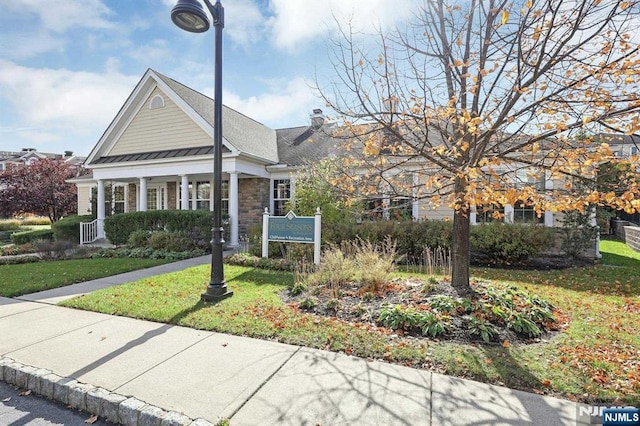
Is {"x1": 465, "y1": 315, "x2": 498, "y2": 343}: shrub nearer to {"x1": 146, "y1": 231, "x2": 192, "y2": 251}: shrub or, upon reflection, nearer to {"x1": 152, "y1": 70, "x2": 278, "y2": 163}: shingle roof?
{"x1": 146, "y1": 231, "x2": 192, "y2": 251}: shrub

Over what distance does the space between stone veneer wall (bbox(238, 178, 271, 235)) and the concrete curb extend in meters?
11.2

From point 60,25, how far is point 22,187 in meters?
20.7

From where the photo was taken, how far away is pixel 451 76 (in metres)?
4.81

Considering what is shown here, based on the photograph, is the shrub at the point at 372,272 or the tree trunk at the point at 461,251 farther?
the shrub at the point at 372,272

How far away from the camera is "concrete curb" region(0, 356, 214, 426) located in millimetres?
2465

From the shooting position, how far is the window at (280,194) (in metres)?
14.6

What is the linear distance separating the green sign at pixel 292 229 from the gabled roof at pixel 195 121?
183 inches

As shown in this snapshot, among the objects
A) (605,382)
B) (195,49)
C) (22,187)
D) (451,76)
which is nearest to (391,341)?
(605,382)

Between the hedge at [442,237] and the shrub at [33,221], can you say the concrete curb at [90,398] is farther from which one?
the shrub at [33,221]

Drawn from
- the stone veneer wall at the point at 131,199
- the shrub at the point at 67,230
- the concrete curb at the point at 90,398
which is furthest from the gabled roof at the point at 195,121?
the concrete curb at the point at 90,398

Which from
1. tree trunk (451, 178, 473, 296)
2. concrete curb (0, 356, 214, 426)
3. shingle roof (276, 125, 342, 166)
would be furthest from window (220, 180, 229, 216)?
tree trunk (451, 178, 473, 296)

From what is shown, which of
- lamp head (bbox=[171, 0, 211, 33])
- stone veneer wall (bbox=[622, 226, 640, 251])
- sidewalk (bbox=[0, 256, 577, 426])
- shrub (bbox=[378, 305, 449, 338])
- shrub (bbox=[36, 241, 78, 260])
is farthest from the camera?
stone veneer wall (bbox=[622, 226, 640, 251])

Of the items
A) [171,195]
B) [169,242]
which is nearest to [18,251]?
[169,242]

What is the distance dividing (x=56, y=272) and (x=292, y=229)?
6281 mm
